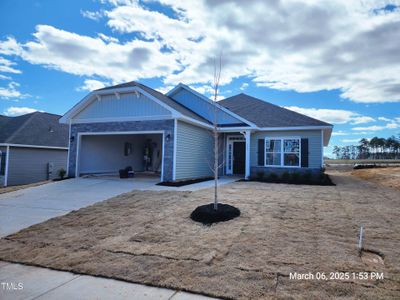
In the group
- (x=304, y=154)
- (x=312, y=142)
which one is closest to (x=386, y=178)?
(x=312, y=142)

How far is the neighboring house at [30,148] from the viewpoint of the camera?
1666 cm

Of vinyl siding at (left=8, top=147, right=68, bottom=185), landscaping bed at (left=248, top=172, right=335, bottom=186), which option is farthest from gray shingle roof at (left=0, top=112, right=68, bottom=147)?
landscaping bed at (left=248, top=172, right=335, bottom=186)

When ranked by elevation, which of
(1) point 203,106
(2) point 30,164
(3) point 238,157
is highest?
(1) point 203,106

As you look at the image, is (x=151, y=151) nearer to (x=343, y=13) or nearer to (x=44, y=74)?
(x=44, y=74)

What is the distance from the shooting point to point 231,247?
13.8ft

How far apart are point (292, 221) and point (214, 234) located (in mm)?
1723

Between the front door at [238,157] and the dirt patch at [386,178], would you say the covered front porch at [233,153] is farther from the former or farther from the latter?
the dirt patch at [386,178]

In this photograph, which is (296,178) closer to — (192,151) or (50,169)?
(192,151)

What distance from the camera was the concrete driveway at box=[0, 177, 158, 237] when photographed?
21.0ft

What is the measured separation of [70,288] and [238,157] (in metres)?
13.3

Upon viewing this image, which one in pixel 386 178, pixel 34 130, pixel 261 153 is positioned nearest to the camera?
pixel 386 178

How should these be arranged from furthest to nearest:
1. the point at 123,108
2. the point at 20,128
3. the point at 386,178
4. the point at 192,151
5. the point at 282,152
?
the point at 20,128, the point at 282,152, the point at 386,178, the point at 192,151, the point at 123,108

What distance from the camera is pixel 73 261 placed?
3.98 m

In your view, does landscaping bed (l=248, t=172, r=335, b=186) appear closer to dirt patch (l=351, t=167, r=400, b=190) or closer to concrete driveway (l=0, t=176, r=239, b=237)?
dirt patch (l=351, t=167, r=400, b=190)
